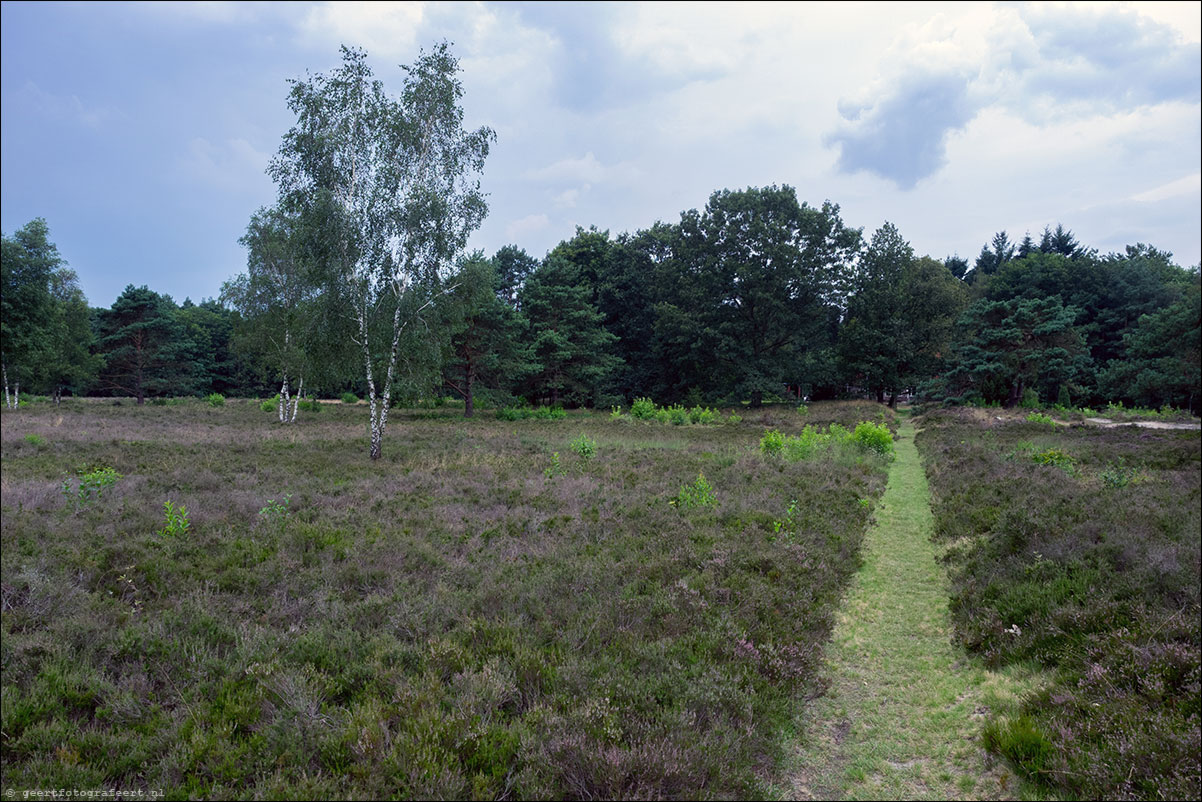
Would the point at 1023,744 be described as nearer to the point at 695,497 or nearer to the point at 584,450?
the point at 695,497

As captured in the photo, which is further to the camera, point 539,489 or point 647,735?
point 539,489

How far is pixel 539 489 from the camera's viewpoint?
1301 cm

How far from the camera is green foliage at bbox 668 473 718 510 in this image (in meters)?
11.3

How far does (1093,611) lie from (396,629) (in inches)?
294

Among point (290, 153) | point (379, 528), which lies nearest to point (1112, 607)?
point (379, 528)

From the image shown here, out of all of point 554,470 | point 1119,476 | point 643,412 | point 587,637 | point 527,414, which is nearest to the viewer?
point 587,637

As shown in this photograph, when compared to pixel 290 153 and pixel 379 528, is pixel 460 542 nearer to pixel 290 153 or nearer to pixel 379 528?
pixel 379 528

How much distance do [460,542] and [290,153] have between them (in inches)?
690

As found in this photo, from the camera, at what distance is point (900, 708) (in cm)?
498

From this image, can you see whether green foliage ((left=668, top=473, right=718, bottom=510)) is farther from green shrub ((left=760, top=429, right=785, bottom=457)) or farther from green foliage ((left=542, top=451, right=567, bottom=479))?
green shrub ((left=760, top=429, right=785, bottom=457))

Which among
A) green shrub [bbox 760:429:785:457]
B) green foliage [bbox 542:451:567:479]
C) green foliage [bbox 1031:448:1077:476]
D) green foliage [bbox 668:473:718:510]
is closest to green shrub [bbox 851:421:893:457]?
green shrub [bbox 760:429:785:457]

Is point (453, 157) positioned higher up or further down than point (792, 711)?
higher up

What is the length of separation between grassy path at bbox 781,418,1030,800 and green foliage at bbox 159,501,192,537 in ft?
29.7

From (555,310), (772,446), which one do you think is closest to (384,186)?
(772,446)
